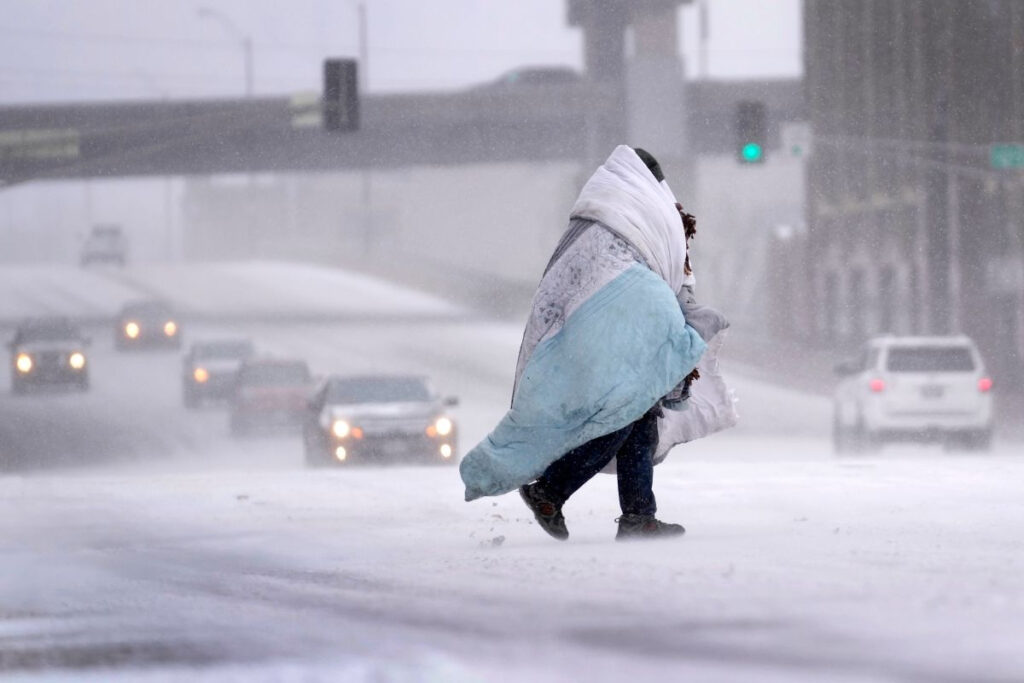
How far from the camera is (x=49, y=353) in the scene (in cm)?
4159

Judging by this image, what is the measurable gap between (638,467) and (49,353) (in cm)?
3627

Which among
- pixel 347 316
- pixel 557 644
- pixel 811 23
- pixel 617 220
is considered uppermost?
pixel 811 23

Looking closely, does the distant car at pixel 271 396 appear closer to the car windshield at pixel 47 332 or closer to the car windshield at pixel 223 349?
the car windshield at pixel 223 349

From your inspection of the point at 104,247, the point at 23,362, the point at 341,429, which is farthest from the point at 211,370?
the point at 104,247

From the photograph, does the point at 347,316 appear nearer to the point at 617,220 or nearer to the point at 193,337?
the point at 193,337

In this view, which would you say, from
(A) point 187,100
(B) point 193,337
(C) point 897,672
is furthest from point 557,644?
(A) point 187,100

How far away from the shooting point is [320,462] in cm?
2341

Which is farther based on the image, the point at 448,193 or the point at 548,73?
the point at 448,193

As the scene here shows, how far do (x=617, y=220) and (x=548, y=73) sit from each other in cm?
6815

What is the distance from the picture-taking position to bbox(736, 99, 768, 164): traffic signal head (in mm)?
33031

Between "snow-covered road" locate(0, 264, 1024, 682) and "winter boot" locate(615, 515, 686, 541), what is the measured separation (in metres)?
0.13

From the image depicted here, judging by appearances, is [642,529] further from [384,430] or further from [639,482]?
[384,430]

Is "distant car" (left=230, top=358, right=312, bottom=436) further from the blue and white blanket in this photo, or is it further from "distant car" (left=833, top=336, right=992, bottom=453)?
the blue and white blanket

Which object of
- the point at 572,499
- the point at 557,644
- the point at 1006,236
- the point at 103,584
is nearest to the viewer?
the point at 557,644
